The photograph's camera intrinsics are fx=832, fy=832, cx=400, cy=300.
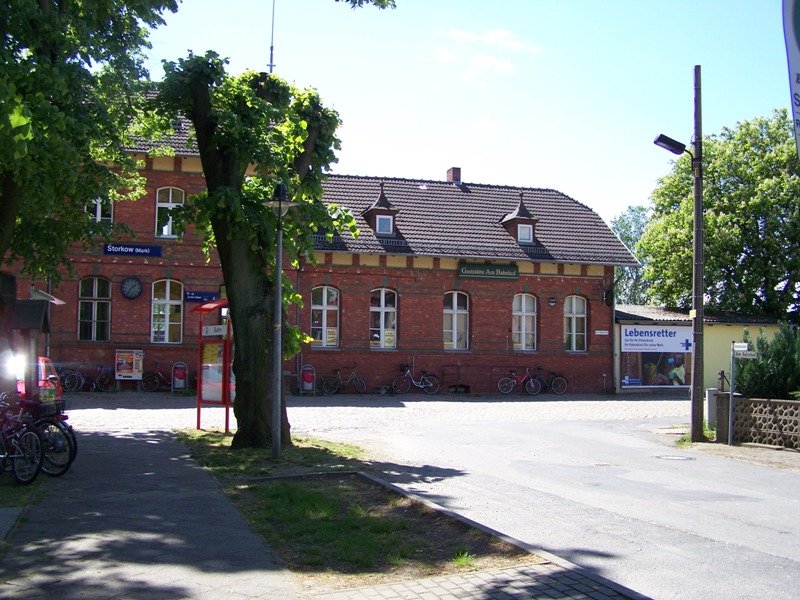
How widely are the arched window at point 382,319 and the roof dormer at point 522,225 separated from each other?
5724 millimetres

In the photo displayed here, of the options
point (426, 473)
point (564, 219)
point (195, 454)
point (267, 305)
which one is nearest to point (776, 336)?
point (426, 473)

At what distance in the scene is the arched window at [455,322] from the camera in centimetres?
3108

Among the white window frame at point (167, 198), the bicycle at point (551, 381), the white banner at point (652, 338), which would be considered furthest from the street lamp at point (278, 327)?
the white banner at point (652, 338)

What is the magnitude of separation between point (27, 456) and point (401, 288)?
2152cm

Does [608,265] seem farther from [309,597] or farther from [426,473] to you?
[309,597]

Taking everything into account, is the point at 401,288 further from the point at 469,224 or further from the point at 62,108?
the point at 62,108

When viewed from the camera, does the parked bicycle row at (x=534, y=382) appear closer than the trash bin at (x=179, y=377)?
No

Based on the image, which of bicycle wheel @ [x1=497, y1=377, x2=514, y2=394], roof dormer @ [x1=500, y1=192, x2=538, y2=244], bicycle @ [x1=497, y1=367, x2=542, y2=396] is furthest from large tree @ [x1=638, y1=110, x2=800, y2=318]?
bicycle wheel @ [x1=497, y1=377, x2=514, y2=394]

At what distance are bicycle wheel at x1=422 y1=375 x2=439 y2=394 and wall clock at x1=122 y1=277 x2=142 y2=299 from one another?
10261 mm

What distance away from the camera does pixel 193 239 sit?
28266mm

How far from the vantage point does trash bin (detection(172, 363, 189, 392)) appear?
88.4 feet

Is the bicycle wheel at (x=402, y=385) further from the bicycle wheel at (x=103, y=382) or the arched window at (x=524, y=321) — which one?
the bicycle wheel at (x=103, y=382)

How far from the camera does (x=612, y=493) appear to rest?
33.4 ft

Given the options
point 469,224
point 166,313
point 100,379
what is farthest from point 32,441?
point 469,224
